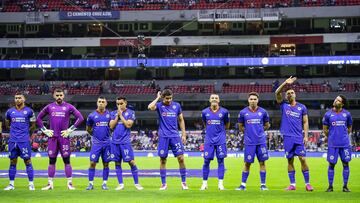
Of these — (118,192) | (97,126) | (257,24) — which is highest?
(257,24)

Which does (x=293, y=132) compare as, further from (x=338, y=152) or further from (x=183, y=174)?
(x=183, y=174)

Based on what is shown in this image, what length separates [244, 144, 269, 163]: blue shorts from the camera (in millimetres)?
18594

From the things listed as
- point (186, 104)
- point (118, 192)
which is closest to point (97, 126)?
point (118, 192)

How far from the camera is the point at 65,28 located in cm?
7544

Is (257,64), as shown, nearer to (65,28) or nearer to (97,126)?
(65,28)

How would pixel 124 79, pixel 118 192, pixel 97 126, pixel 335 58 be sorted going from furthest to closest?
pixel 124 79, pixel 335 58, pixel 97 126, pixel 118 192

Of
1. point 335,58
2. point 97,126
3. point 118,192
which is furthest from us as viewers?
point 335,58

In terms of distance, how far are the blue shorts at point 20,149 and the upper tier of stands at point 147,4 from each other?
2091 inches

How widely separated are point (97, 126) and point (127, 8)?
5415 cm

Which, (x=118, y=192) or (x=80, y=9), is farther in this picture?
(x=80, y=9)

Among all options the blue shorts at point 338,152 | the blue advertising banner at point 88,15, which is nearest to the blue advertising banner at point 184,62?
the blue advertising banner at point 88,15

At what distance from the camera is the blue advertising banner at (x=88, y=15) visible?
71.7 metres

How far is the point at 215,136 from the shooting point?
63.0ft

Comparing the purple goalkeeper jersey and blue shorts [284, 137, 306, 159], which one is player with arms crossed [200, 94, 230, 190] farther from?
the purple goalkeeper jersey
